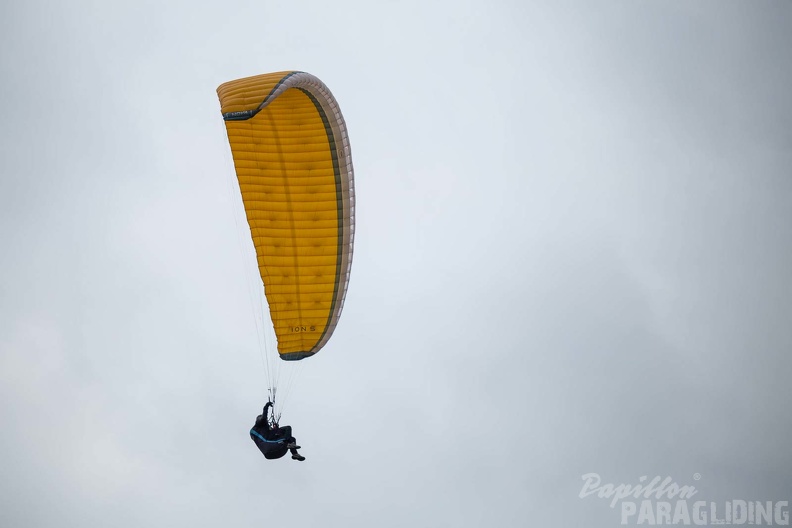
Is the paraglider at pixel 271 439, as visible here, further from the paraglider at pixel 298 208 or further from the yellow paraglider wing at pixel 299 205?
the yellow paraglider wing at pixel 299 205

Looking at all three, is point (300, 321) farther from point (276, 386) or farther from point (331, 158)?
point (331, 158)

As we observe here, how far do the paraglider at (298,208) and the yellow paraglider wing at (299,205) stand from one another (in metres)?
0.03

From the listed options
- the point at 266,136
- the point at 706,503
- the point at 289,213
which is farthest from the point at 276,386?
the point at 706,503

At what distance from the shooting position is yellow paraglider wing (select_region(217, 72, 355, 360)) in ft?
88.9

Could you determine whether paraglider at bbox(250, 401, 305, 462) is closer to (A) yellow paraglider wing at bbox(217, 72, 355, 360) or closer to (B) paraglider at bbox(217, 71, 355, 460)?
(B) paraglider at bbox(217, 71, 355, 460)

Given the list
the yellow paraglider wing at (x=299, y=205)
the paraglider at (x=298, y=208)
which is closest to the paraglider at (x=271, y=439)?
the paraglider at (x=298, y=208)

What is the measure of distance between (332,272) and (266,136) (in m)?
4.33

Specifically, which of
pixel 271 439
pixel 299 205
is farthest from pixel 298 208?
pixel 271 439

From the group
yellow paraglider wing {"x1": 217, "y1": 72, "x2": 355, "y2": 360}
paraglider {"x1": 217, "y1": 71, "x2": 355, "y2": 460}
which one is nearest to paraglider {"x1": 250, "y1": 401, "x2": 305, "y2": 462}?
paraglider {"x1": 217, "y1": 71, "x2": 355, "y2": 460}

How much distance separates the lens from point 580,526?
156m

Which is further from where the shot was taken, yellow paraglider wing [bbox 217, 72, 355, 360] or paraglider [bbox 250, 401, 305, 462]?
yellow paraglider wing [bbox 217, 72, 355, 360]

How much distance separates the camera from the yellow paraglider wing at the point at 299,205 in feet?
88.9

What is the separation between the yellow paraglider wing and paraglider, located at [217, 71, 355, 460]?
28 millimetres

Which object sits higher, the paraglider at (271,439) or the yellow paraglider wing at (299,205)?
the yellow paraglider wing at (299,205)
